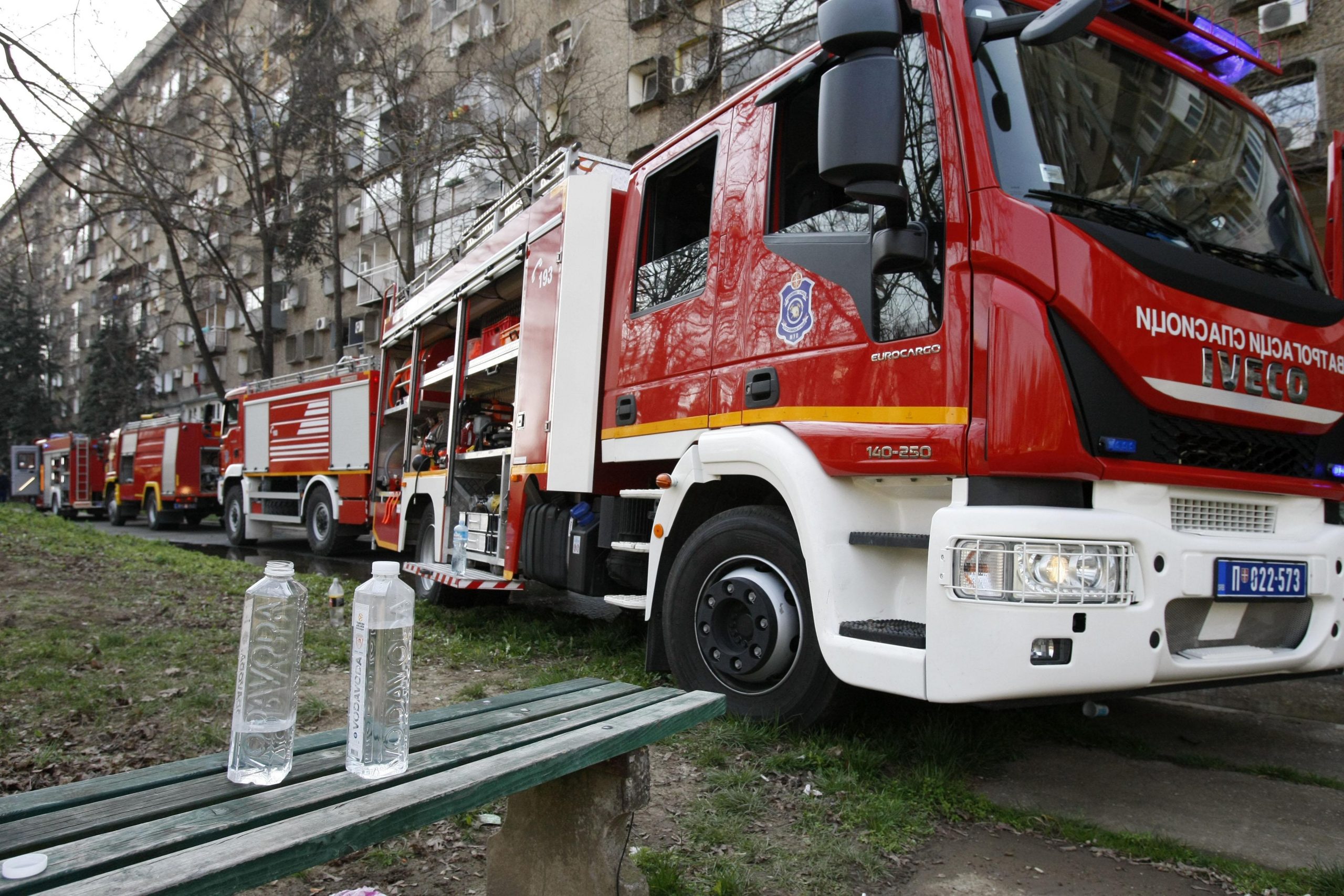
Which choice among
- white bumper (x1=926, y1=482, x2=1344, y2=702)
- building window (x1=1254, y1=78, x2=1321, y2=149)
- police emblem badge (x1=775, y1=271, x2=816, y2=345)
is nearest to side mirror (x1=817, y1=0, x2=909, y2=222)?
police emblem badge (x1=775, y1=271, x2=816, y2=345)

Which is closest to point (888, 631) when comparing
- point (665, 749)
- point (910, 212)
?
point (665, 749)

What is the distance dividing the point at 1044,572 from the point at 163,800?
2.37 metres

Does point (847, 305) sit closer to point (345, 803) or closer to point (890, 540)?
point (890, 540)

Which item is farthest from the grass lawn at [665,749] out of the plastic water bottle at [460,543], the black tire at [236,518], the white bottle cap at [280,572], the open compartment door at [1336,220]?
the black tire at [236,518]

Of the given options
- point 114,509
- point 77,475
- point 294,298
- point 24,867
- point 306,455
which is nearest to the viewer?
point 24,867

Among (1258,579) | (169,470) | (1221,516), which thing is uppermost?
(169,470)

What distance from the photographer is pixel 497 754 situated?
6.45 ft

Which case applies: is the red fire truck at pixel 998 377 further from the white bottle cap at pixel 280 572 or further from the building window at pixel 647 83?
the building window at pixel 647 83

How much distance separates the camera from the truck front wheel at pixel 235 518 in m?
15.5

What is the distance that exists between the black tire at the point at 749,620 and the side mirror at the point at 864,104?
135 centimetres

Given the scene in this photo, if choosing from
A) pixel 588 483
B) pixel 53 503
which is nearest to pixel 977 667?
pixel 588 483

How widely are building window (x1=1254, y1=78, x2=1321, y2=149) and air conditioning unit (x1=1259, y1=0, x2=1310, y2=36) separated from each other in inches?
28.4

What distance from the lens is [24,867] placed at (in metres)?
1.29

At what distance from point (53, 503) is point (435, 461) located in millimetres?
27352
